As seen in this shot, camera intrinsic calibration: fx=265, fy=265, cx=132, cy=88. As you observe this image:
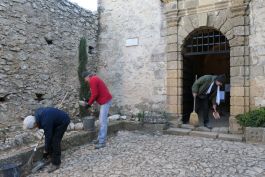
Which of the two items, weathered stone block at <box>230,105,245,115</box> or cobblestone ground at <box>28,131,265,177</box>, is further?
weathered stone block at <box>230,105,245,115</box>

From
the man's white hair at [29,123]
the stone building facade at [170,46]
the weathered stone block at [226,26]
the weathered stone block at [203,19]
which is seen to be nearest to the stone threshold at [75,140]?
the man's white hair at [29,123]

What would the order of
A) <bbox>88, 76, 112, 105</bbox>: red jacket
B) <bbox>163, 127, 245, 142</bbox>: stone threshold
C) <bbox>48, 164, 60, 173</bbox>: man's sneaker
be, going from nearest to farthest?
<bbox>48, 164, 60, 173</bbox>: man's sneaker → <bbox>88, 76, 112, 105</bbox>: red jacket → <bbox>163, 127, 245, 142</bbox>: stone threshold

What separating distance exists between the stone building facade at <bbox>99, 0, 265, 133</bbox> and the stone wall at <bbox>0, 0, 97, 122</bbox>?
1062 millimetres

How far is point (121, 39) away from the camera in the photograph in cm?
751

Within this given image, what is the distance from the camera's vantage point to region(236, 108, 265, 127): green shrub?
510 centimetres

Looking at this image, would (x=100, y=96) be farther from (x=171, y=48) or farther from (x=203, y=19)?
(x=203, y=19)

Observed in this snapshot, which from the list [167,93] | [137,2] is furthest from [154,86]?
[137,2]

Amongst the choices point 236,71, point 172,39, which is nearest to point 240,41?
point 236,71

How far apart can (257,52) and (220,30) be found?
946 millimetres

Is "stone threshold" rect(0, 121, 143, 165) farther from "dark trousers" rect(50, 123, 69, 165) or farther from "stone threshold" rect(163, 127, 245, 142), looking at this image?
"stone threshold" rect(163, 127, 245, 142)

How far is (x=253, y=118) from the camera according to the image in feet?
17.0

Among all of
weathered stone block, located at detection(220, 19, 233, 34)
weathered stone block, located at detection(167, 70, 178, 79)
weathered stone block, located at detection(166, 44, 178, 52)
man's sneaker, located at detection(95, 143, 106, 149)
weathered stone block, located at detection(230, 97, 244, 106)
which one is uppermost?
weathered stone block, located at detection(220, 19, 233, 34)

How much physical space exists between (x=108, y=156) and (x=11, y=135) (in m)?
2.04

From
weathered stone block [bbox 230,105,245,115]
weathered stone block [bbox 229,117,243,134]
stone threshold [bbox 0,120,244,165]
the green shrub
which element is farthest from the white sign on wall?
the green shrub
